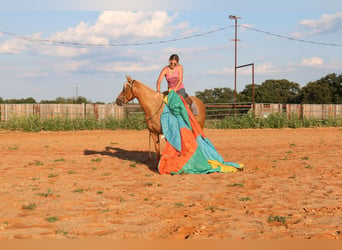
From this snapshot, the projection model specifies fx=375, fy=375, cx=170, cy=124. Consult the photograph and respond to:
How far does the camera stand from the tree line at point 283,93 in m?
55.2

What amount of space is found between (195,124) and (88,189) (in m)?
3.15

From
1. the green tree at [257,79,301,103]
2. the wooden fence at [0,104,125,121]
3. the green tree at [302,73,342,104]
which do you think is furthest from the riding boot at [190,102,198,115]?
the green tree at [257,79,301,103]

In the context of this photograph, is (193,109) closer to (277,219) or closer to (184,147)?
(184,147)

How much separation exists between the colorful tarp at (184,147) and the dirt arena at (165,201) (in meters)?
0.32

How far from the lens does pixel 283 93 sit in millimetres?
73375

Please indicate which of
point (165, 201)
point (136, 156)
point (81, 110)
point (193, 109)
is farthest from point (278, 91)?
point (165, 201)

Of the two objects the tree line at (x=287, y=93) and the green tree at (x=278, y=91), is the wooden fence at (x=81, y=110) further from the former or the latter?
the green tree at (x=278, y=91)

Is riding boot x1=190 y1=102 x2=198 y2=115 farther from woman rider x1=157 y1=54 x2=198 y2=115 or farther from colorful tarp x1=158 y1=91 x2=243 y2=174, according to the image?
woman rider x1=157 y1=54 x2=198 y2=115

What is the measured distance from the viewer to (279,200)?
5.86 meters

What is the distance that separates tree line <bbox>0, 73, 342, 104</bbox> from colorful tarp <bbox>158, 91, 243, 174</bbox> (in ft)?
133

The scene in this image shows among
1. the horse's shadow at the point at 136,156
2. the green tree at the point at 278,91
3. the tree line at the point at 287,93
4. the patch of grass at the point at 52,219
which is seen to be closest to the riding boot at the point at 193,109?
the horse's shadow at the point at 136,156

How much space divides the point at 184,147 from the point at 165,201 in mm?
2734

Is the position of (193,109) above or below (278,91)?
below

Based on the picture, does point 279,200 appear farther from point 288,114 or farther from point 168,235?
point 288,114
